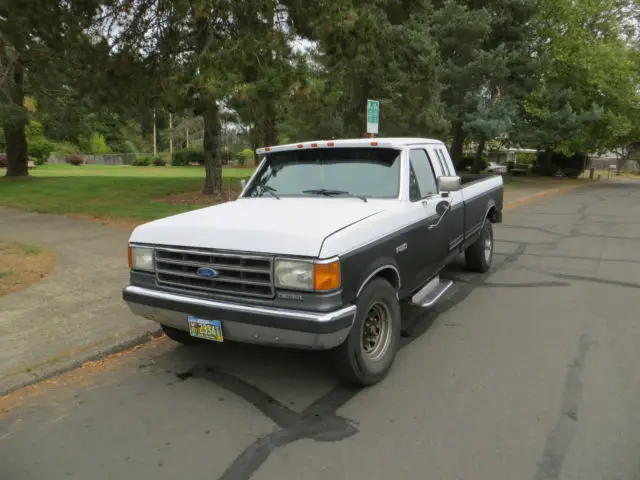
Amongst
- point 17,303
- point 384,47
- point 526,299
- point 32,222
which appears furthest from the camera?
point 384,47

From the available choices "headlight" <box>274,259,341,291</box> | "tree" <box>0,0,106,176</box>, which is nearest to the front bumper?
"headlight" <box>274,259,341,291</box>

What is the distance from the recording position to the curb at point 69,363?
13.3 ft

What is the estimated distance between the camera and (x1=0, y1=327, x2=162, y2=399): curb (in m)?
4.05

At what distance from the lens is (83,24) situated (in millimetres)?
12906

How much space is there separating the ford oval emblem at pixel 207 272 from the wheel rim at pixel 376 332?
1168 millimetres

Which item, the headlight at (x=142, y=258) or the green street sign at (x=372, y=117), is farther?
the green street sign at (x=372, y=117)

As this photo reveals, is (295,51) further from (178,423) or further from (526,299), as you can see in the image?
(178,423)

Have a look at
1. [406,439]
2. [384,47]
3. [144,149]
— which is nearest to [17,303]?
[406,439]

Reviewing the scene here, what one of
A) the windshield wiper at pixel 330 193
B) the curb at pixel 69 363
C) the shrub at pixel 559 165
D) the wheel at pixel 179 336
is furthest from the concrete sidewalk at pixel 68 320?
the shrub at pixel 559 165

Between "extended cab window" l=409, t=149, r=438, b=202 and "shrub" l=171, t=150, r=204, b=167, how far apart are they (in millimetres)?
61055

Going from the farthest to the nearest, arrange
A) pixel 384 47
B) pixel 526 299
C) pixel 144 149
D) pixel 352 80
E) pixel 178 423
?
1. pixel 144 149
2. pixel 352 80
3. pixel 384 47
4. pixel 526 299
5. pixel 178 423

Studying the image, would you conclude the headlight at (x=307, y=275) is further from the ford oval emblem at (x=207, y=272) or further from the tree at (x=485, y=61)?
the tree at (x=485, y=61)

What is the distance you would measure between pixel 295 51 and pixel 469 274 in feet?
26.2

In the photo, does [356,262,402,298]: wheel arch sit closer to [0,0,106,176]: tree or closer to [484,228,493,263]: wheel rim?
[484,228,493,263]: wheel rim
